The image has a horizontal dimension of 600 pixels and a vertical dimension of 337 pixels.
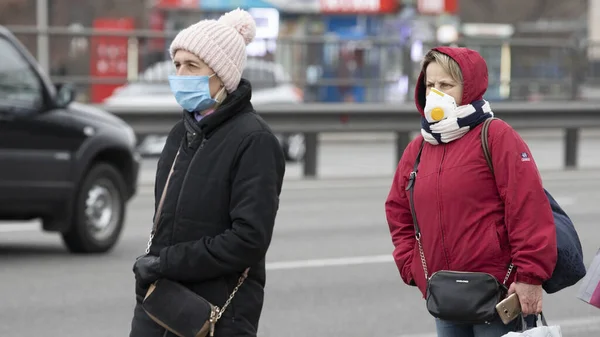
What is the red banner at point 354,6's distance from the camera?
3553 centimetres

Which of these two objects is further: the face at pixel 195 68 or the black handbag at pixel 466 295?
the face at pixel 195 68

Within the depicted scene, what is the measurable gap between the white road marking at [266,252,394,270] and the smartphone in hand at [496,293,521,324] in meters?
6.21

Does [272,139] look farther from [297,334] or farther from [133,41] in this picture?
[133,41]

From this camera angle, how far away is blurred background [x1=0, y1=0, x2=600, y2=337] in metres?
8.73

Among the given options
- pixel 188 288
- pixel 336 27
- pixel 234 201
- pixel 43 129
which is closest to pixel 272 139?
pixel 234 201

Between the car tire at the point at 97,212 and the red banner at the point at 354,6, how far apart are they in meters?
24.8

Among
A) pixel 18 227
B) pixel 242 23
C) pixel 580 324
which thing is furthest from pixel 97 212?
pixel 242 23

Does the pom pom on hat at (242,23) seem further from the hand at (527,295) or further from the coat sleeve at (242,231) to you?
the hand at (527,295)

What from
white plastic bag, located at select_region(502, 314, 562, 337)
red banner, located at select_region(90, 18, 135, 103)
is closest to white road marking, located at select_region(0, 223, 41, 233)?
red banner, located at select_region(90, 18, 135, 103)

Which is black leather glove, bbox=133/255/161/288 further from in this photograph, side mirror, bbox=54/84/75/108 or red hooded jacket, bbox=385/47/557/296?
side mirror, bbox=54/84/75/108

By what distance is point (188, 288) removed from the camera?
4.15m

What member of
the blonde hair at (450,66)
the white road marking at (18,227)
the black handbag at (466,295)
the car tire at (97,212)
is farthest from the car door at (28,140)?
the black handbag at (466,295)

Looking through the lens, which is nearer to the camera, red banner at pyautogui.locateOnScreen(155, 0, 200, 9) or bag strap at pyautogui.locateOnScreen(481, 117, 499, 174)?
bag strap at pyautogui.locateOnScreen(481, 117, 499, 174)

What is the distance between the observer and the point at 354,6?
3600cm
